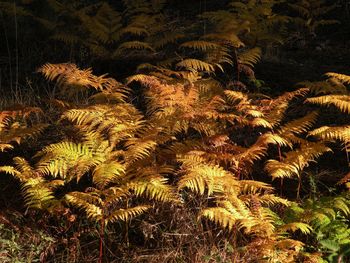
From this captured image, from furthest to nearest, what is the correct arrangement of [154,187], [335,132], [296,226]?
[335,132] → [154,187] → [296,226]

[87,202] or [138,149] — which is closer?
[87,202]

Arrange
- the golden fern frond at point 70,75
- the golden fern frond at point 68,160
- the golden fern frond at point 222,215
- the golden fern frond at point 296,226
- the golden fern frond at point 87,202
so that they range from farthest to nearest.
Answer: the golden fern frond at point 70,75
the golden fern frond at point 68,160
the golden fern frond at point 87,202
the golden fern frond at point 296,226
the golden fern frond at point 222,215

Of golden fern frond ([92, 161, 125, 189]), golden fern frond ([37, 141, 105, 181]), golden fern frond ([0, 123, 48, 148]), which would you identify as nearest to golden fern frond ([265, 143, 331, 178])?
golden fern frond ([92, 161, 125, 189])

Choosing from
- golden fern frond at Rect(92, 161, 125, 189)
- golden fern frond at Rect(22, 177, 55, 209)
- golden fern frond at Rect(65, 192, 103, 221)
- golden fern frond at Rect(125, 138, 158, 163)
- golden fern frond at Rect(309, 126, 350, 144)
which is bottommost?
golden fern frond at Rect(22, 177, 55, 209)

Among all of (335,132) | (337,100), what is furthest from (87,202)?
(337,100)

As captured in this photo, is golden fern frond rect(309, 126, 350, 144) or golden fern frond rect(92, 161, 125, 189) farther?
golden fern frond rect(309, 126, 350, 144)

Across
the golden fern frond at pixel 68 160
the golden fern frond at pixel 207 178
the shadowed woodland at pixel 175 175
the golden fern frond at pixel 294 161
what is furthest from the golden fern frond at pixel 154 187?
the golden fern frond at pixel 294 161

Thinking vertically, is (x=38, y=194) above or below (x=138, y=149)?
below

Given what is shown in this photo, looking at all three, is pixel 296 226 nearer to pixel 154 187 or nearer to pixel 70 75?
pixel 154 187

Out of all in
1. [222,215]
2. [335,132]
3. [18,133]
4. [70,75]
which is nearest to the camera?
[222,215]

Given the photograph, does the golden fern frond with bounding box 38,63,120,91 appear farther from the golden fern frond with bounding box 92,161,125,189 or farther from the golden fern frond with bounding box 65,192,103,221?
the golden fern frond with bounding box 65,192,103,221

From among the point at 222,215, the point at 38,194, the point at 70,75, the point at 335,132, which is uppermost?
the point at 70,75

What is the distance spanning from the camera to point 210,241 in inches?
159

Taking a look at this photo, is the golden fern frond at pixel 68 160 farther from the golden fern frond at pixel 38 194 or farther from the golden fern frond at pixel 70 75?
the golden fern frond at pixel 70 75
